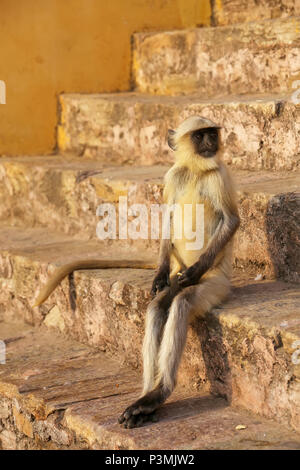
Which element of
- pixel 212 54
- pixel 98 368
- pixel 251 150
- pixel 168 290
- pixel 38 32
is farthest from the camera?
pixel 38 32

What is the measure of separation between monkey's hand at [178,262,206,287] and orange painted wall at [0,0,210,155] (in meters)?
2.84

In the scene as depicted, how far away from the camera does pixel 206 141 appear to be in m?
3.65

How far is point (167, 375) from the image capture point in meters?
3.33

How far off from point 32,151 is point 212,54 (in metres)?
1.50

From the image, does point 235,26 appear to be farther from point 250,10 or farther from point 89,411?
point 89,411

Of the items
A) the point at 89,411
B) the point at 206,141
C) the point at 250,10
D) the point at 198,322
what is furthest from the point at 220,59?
the point at 89,411

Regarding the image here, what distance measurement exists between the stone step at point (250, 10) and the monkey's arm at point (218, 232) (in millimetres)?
2307

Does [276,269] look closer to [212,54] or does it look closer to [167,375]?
[167,375]

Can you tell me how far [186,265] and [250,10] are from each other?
2.73 metres

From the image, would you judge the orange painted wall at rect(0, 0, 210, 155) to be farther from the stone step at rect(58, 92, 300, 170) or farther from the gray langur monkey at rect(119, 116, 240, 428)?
the gray langur monkey at rect(119, 116, 240, 428)

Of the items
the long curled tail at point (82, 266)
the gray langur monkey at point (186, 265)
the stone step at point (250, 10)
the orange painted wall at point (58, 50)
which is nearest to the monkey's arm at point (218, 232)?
the gray langur monkey at point (186, 265)

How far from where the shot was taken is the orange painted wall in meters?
6.00

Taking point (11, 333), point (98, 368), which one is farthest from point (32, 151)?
point (98, 368)

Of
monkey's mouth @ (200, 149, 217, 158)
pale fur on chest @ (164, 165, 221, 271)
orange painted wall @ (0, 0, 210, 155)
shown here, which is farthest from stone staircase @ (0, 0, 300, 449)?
monkey's mouth @ (200, 149, 217, 158)
